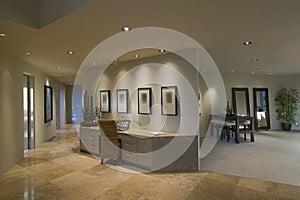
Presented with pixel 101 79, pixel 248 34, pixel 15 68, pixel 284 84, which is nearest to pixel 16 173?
pixel 15 68

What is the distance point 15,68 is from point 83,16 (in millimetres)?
3268

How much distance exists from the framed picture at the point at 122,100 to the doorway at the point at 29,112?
268 centimetres

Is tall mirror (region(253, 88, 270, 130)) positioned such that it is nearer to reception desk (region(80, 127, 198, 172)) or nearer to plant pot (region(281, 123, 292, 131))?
plant pot (region(281, 123, 292, 131))

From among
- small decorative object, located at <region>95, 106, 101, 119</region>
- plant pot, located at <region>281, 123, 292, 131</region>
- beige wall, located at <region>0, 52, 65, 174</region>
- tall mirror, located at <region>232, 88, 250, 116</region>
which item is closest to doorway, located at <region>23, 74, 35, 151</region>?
beige wall, located at <region>0, 52, 65, 174</region>

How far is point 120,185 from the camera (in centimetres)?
351

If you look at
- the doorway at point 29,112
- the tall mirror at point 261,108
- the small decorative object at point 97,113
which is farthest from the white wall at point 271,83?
the doorway at point 29,112

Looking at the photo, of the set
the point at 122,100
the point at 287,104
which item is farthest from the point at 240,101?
the point at 122,100

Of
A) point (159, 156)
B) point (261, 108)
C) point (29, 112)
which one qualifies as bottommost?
point (159, 156)

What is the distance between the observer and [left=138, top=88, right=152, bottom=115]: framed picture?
505 cm

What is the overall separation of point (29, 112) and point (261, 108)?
9406 millimetres

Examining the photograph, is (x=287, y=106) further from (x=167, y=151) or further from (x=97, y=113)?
(x=97, y=113)

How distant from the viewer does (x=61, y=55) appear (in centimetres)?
472

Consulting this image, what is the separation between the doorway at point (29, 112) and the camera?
592cm

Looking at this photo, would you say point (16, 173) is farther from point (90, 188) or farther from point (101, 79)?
point (101, 79)
